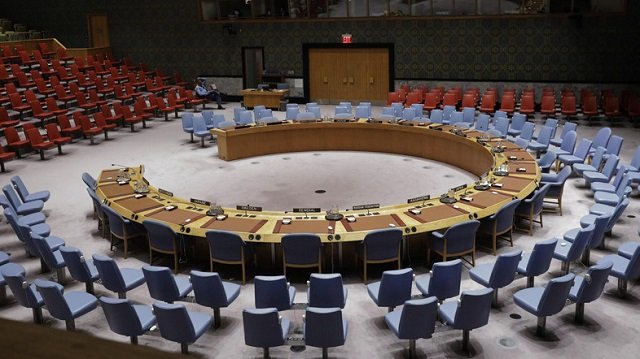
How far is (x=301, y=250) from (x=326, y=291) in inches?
54.2

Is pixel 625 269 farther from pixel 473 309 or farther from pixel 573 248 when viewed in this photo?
pixel 473 309

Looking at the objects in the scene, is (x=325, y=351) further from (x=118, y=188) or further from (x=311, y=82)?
(x=311, y=82)

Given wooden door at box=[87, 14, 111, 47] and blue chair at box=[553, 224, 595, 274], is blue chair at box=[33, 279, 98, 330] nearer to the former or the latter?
blue chair at box=[553, 224, 595, 274]

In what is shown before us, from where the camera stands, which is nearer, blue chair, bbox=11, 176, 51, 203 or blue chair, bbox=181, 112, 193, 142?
blue chair, bbox=11, 176, 51, 203

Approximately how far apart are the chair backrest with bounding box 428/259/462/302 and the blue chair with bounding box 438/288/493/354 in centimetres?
54

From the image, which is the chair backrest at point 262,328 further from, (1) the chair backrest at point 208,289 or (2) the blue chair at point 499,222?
(2) the blue chair at point 499,222

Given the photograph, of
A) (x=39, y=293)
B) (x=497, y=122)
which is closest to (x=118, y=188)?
(x=39, y=293)

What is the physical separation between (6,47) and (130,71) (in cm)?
468

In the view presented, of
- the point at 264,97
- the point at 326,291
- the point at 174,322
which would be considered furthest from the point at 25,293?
the point at 264,97

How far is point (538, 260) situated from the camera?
26.2 ft

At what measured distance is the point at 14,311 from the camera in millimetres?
8188

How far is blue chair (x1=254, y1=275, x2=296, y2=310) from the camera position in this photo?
23.3 feet

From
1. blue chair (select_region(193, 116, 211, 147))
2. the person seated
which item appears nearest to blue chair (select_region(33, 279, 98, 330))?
blue chair (select_region(193, 116, 211, 147))

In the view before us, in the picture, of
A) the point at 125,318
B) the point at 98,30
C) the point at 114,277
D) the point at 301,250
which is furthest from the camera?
the point at 98,30
